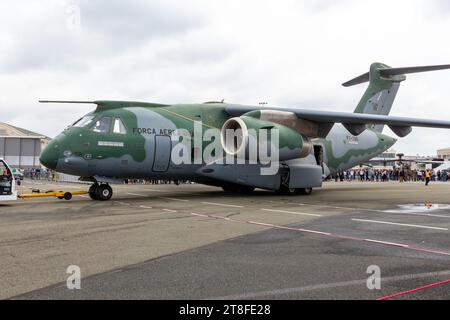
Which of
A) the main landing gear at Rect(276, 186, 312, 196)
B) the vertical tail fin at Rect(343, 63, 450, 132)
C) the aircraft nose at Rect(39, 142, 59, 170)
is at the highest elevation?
the vertical tail fin at Rect(343, 63, 450, 132)

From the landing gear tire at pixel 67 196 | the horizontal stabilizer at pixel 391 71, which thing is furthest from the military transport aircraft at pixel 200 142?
the landing gear tire at pixel 67 196

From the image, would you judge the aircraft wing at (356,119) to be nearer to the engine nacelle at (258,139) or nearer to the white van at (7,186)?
the engine nacelle at (258,139)

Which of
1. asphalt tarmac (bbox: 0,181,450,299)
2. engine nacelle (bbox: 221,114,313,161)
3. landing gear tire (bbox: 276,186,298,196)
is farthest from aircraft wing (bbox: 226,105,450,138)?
asphalt tarmac (bbox: 0,181,450,299)

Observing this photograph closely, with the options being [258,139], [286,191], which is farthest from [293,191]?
[258,139]

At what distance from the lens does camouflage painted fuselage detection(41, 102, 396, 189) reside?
49.4ft

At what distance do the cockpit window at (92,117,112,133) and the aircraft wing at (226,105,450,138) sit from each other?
524 centimetres

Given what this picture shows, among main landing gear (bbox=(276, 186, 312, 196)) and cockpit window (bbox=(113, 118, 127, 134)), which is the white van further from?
main landing gear (bbox=(276, 186, 312, 196))

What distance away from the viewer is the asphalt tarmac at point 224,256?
14.9 feet

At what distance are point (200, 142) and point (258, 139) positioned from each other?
2729 millimetres

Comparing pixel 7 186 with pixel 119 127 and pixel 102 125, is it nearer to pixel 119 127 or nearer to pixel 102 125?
pixel 102 125

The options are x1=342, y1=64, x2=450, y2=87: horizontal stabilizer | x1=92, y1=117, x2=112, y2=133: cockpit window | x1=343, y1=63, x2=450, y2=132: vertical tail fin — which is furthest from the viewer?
x1=343, y1=63, x2=450, y2=132: vertical tail fin

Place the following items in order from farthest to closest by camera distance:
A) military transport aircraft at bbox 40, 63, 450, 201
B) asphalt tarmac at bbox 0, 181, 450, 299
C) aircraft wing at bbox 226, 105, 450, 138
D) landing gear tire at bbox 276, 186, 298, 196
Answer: landing gear tire at bbox 276, 186, 298, 196, aircraft wing at bbox 226, 105, 450, 138, military transport aircraft at bbox 40, 63, 450, 201, asphalt tarmac at bbox 0, 181, 450, 299

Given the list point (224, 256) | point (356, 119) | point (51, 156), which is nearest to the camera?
point (224, 256)

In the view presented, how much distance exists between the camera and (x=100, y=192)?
16.2 meters
